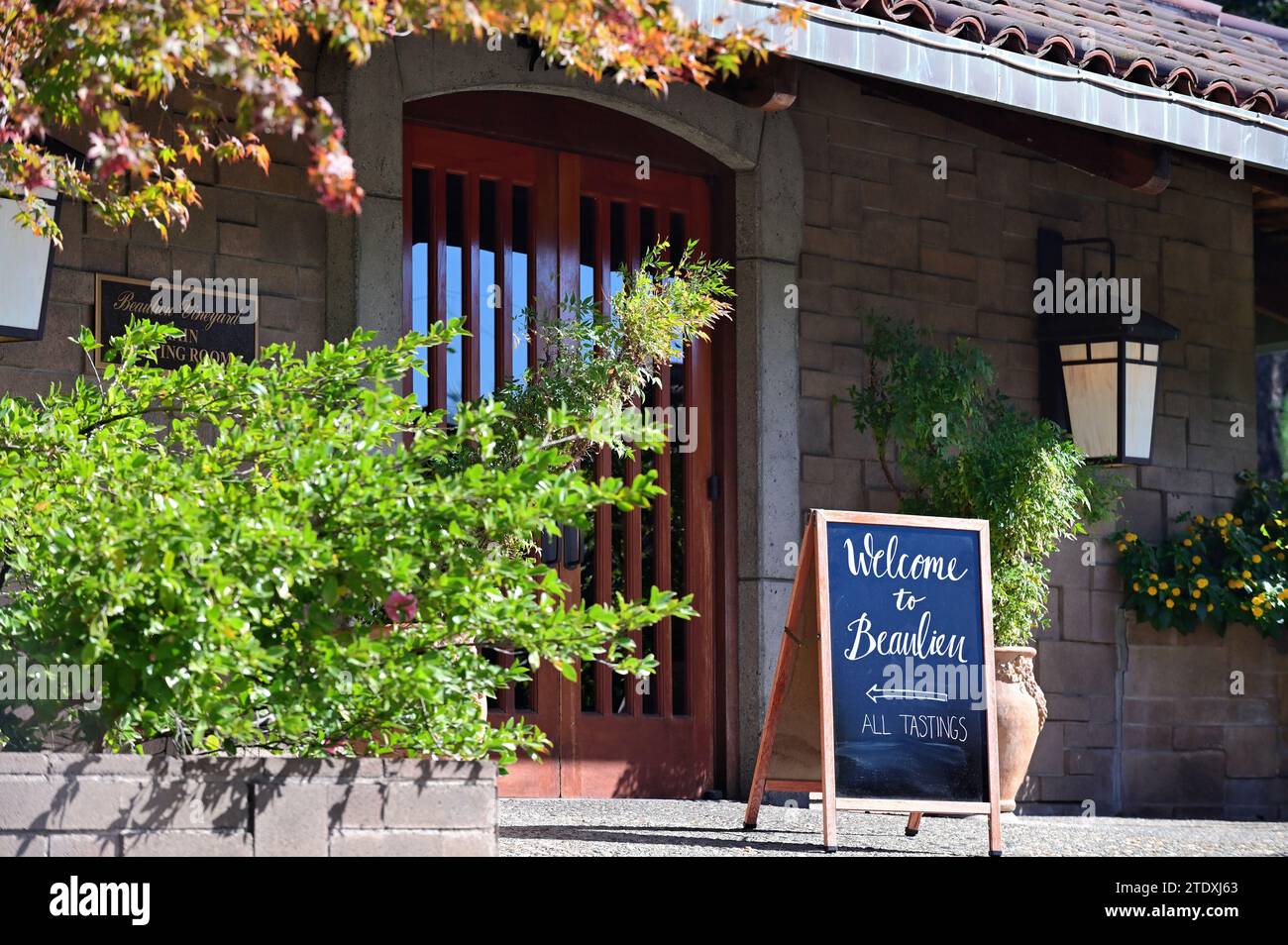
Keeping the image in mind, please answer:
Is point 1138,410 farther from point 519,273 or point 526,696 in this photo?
point 526,696

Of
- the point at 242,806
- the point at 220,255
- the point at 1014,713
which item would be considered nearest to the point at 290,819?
the point at 242,806

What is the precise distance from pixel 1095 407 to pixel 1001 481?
1282 millimetres

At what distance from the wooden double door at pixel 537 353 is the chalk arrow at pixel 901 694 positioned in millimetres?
1470

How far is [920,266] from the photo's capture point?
768 cm

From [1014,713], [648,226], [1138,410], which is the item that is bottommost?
[1014,713]

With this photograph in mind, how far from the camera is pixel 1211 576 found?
8.09m

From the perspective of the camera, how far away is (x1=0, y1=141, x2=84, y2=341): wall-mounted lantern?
490 centimetres

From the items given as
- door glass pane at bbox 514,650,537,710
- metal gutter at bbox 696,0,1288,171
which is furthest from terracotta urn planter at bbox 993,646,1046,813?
metal gutter at bbox 696,0,1288,171

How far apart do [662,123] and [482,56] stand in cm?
85

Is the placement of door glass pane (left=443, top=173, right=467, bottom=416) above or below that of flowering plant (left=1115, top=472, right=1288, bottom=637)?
above

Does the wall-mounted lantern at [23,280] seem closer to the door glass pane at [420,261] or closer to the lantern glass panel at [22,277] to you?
the lantern glass panel at [22,277]

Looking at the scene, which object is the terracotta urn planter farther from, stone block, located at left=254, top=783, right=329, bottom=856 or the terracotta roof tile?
stone block, located at left=254, top=783, right=329, bottom=856

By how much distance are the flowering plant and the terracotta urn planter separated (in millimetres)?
1568

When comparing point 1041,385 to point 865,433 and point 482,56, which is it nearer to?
point 865,433
